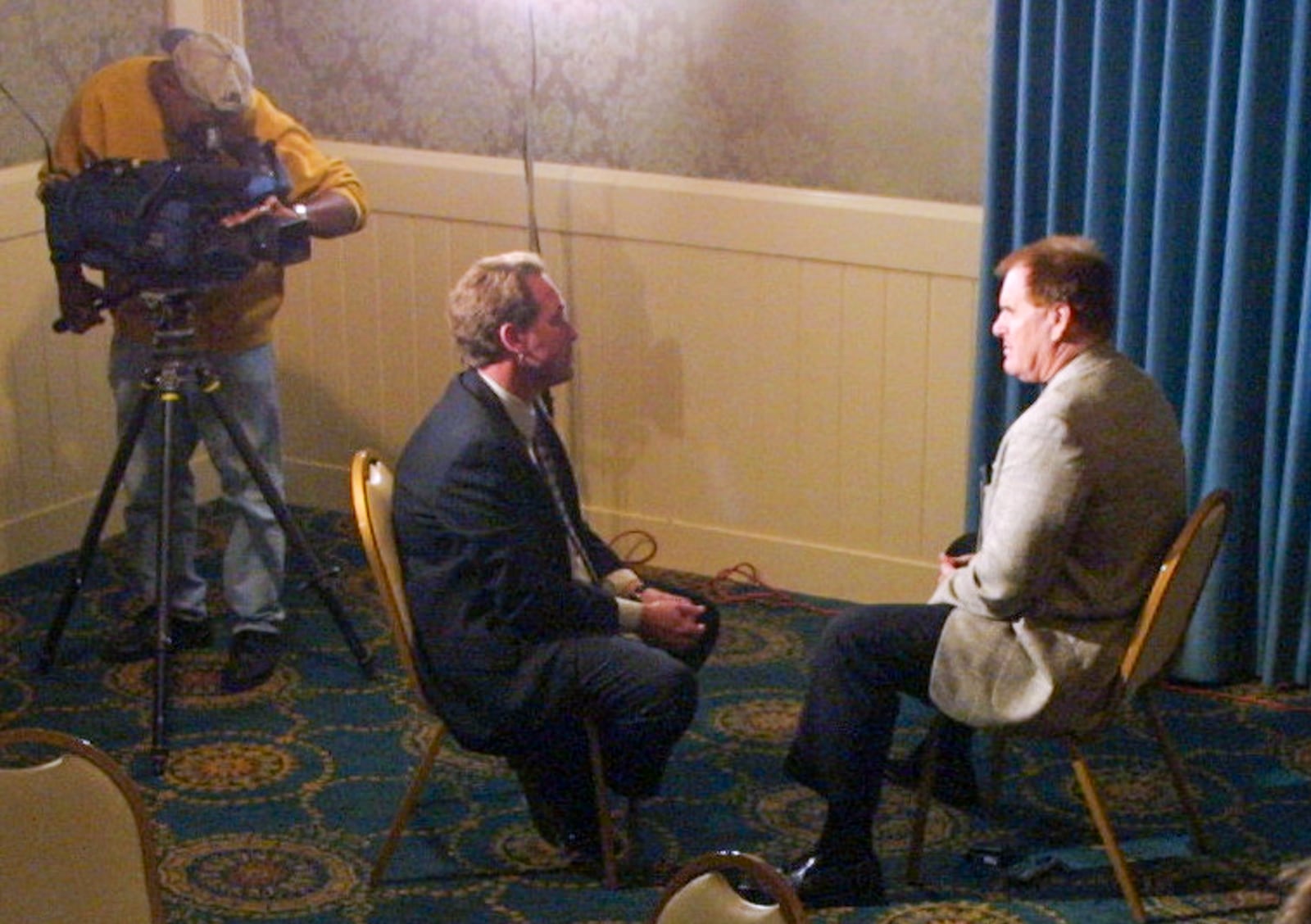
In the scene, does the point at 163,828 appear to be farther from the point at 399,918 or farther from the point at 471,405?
the point at 471,405

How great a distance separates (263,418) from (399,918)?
131 centimetres

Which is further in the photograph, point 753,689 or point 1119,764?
point 753,689

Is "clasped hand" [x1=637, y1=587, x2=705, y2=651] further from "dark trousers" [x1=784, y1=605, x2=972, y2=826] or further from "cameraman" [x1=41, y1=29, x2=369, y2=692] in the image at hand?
"cameraman" [x1=41, y1=29, x2=369, y2=692]

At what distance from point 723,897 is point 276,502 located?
2.19 meters

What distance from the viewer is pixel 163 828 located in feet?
11.3

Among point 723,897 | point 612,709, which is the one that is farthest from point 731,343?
point 723,897

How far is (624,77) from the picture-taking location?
4.61 m

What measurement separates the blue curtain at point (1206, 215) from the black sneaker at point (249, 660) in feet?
5.45

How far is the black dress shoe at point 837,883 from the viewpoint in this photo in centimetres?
319

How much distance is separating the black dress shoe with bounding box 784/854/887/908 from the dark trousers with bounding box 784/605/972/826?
3.4 inches

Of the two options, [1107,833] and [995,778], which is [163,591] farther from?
[1107,833]

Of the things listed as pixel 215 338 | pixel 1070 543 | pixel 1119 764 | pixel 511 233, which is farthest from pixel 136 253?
pixel 1119 764

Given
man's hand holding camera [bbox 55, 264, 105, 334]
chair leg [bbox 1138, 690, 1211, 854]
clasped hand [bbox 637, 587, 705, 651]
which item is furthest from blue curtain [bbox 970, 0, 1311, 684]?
man's hand holding camera [bbox 55, 264, 105, 334]

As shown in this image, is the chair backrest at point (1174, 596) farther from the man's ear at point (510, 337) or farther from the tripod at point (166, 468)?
the tripod at point (166, 468)
